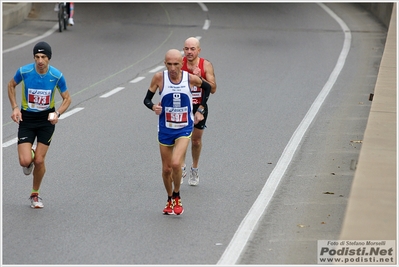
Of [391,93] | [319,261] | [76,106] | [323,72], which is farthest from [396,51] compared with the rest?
[319,261]

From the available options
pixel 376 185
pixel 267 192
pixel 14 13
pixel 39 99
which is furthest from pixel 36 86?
pixel 14 13

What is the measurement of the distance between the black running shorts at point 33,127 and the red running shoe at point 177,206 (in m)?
1.55

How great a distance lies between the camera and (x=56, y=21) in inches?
1152

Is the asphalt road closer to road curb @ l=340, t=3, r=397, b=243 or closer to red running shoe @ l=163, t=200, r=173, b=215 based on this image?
red running shoe @ l=163, t=200, r=173, b=215

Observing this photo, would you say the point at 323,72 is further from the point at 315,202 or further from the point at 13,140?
the point at 315,202

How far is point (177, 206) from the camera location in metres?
9.34

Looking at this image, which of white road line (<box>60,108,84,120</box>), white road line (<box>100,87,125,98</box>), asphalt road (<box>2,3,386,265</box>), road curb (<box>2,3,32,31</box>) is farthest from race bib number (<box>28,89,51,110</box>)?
road curb (<box>2,3,32,31</box>)

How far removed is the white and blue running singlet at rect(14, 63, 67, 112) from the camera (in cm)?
950

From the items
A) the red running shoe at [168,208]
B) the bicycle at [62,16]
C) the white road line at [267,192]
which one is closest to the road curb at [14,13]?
the bicycle at [62,16]

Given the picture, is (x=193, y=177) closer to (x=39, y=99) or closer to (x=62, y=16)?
(x=39, y=99)

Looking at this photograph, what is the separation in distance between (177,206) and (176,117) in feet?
3.07

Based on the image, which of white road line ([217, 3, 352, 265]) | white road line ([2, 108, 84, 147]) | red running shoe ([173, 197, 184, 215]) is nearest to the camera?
white road line ([217, 3, 352, 265])

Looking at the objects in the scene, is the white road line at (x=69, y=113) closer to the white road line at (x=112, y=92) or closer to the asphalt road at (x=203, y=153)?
the asphalt road at (x=203, y=153)

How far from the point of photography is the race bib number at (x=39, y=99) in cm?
955
